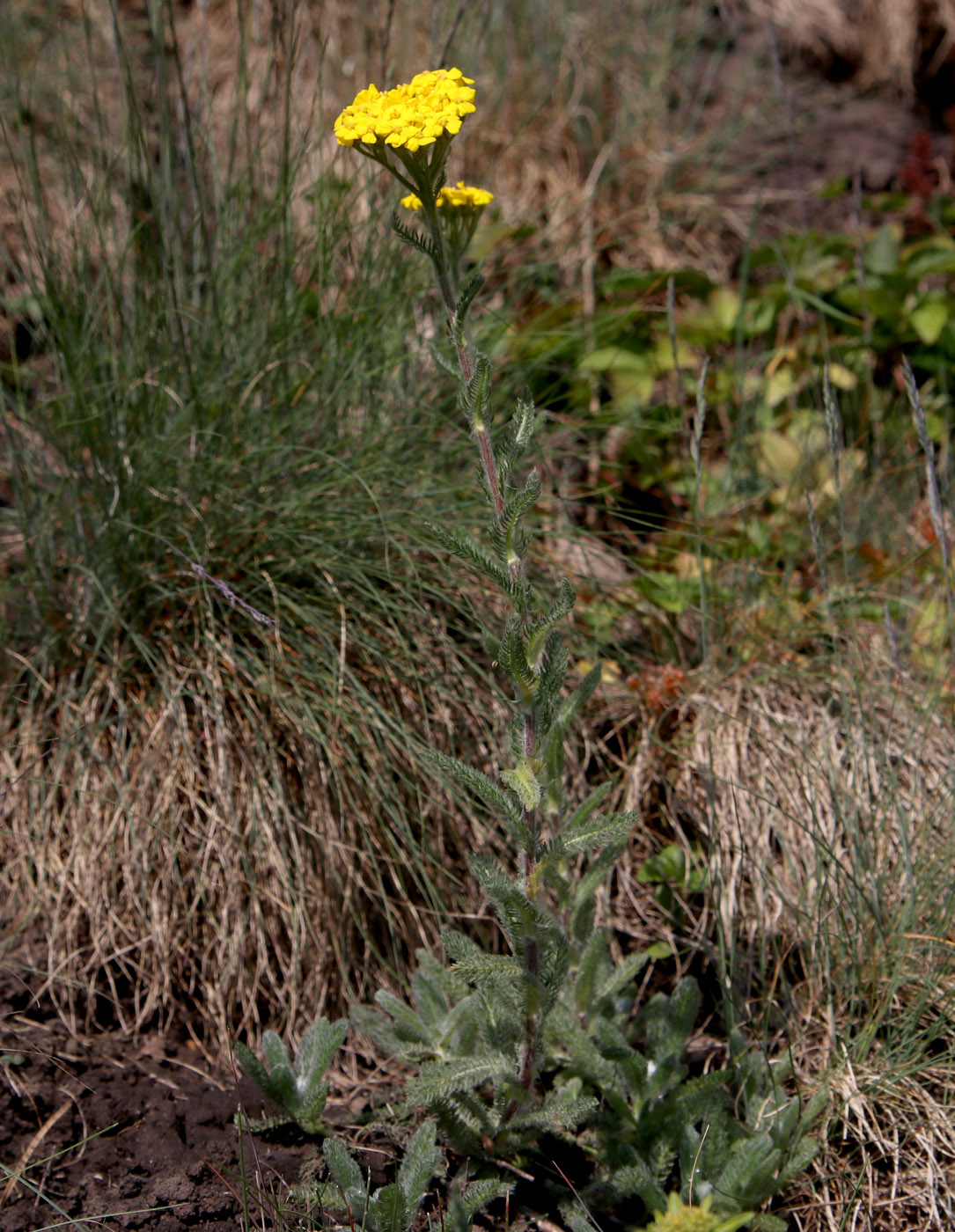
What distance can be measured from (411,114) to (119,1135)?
1.35 meters

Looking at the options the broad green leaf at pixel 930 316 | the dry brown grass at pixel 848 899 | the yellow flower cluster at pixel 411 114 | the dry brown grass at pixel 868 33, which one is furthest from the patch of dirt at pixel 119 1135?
the dry brown grass at pixel 868 33

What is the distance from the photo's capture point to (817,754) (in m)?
1.79

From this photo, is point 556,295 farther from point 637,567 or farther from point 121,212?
point 121,212

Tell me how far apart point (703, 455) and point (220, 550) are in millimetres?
1321

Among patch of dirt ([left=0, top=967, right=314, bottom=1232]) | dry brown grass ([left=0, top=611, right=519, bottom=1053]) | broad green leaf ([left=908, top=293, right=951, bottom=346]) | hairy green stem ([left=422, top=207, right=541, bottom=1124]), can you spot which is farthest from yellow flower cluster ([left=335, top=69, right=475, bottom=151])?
broad green leaf ([left=908, top=293, right=951, bottom=346])

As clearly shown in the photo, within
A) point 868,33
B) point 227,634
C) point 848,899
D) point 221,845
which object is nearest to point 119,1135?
point 221,845

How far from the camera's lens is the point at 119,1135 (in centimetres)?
141

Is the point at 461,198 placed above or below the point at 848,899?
above

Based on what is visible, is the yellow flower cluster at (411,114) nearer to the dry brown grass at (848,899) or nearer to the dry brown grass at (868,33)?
the dry brown grass at (848,899)

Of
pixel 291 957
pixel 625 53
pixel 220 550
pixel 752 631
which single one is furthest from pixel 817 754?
pixel 625 53

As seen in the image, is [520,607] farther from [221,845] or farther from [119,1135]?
[119,1135]

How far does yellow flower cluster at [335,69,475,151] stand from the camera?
102cm

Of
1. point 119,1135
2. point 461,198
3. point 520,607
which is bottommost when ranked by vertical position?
point 119,1135

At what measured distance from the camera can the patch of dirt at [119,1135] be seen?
128 centimetres
